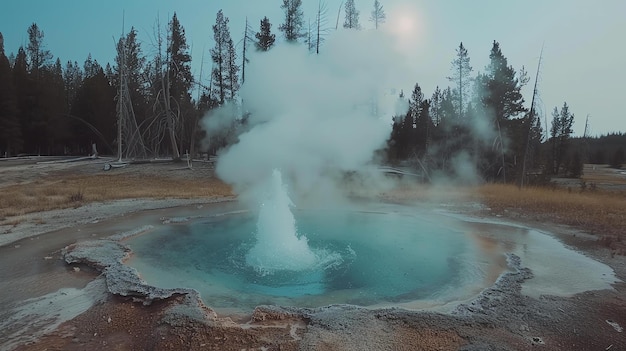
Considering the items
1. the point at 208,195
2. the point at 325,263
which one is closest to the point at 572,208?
the point at 325,263

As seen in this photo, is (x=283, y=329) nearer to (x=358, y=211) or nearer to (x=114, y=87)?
(x=358, y=211)

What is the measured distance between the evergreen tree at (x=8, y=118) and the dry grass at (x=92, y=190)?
15783 millimetres

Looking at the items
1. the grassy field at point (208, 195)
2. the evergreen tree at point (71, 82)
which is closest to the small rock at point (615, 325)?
the grassy field at point (208, 195)

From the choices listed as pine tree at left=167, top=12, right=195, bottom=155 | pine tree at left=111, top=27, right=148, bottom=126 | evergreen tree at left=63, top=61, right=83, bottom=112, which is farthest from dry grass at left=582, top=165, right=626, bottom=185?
evergreen tree at left=63, top=61, right=83, bottom=112

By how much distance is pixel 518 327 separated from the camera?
→ 203 inches

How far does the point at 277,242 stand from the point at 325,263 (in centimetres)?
132

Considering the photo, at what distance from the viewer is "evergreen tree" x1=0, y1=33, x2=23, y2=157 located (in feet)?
118

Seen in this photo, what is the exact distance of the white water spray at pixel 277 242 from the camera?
7793mm

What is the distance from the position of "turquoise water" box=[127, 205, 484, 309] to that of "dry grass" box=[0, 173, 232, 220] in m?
6.06

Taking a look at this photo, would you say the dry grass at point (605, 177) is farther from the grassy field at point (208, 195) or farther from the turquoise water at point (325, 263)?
the turquoise water at point (325, 263)

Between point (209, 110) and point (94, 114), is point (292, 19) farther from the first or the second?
point (94, 114)

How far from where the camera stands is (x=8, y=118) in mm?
36500

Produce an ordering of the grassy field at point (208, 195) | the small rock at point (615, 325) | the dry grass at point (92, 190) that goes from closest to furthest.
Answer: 1. the small rock at point (615, 325)
2. the grassy field at point (208, 195)
3. the dry grass at point (92, 190)

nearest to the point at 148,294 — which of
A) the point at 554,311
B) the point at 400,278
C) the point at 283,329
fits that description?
the point at 283,329
